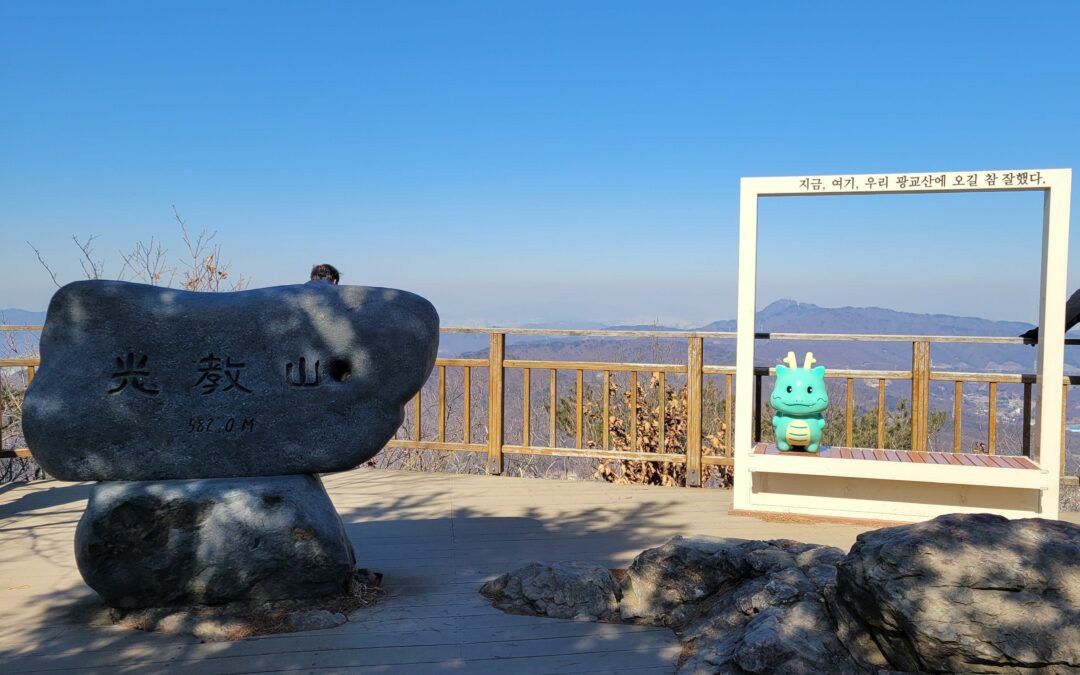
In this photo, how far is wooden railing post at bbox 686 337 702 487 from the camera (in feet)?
22.9

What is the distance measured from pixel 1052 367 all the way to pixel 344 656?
4.90 meters

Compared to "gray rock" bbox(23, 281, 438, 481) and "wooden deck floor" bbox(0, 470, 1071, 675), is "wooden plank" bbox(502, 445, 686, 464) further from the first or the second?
"gray rock" bbox(23, 281, 438, 481)

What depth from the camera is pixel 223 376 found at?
159 inches

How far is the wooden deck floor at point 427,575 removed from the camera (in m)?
3.39

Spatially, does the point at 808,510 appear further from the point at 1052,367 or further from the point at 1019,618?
the point at 1019,618

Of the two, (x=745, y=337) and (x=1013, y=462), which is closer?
(x=1013, y=462)

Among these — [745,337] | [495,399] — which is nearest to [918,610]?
[745,337]

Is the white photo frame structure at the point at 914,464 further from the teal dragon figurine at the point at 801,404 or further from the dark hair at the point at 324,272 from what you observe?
the dark hair at the point at 324,272

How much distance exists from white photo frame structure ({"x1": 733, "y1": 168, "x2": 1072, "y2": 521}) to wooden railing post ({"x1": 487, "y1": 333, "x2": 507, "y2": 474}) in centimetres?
233

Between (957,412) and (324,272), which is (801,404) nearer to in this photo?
(957,412)

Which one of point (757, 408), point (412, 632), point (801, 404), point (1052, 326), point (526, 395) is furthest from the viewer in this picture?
point (526, 395)

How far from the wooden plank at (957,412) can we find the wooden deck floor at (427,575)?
1.42 meters

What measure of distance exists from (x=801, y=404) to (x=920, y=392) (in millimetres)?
1228

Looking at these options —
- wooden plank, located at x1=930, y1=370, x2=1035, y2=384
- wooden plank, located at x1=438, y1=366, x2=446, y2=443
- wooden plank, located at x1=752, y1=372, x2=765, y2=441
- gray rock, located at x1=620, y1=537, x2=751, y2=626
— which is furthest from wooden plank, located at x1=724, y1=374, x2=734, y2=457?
gray rock, located at x1=620, y1=537, x2=751, y2=626
